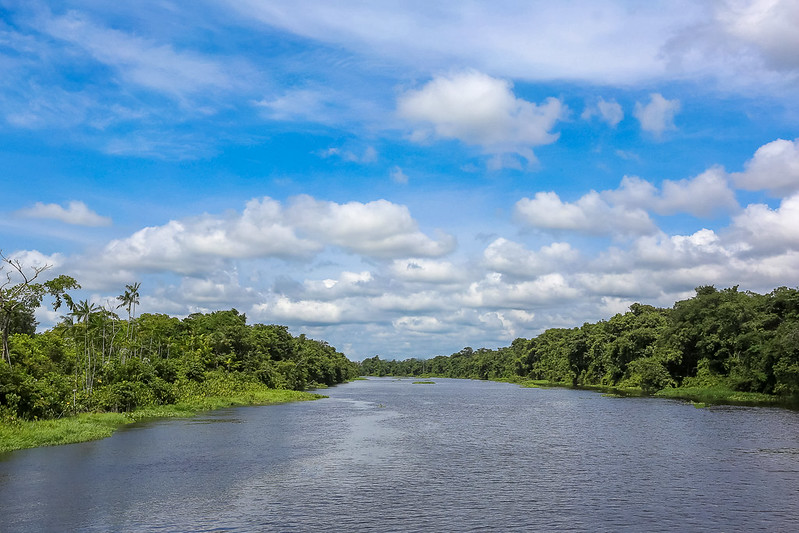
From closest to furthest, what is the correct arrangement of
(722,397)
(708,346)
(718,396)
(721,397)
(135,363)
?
(135,363), (722,397), (721,397), (718,396), (708,346)

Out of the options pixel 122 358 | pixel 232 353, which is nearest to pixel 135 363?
pixel 122 358

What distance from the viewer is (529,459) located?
39.5 metres

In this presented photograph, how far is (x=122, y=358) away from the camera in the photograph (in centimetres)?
7844

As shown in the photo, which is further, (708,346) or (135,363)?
(708,346)

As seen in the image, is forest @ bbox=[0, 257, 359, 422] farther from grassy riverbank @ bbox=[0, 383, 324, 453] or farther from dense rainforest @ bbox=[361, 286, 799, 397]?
dense rainforest @ bbox=[361, 286, 799, 397]

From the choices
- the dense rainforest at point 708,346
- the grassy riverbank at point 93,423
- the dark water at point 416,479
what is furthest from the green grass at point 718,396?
the grassy riverbank at point 93,423

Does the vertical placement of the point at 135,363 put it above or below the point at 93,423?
above

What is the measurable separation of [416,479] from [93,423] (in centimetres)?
3245

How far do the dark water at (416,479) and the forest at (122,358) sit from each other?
286 inches

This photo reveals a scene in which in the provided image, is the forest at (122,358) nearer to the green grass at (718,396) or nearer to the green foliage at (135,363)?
the green foliage at (135,363)

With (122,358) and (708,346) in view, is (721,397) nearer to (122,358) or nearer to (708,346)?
(708,346)

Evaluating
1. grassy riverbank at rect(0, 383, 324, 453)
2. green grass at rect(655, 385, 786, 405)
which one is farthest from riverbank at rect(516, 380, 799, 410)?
grassy riverbank at rect(0, 383, 324, 453)

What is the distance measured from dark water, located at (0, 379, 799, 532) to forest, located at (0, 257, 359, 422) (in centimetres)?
728

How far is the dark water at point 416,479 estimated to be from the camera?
2527cm
